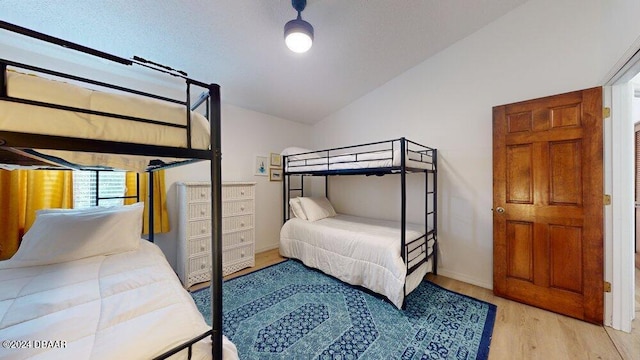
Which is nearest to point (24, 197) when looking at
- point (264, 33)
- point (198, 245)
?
point (198, 245)

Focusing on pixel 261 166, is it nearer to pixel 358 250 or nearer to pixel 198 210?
pixel 198 210

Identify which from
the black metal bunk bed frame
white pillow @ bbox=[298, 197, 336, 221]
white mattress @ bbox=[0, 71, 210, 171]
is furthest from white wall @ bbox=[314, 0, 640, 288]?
white mattress @ bbox=[0, 71, 210, 171]

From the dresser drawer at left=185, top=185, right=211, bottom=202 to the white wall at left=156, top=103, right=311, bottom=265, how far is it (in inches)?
16.8

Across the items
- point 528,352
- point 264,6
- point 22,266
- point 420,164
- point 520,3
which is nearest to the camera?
point 22,266

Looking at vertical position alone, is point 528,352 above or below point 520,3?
below

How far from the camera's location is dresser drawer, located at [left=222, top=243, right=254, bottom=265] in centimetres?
274

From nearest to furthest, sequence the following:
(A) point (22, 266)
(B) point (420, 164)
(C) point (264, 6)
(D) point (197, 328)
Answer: (D) point (197, 328), (A) point (22, 266), (C) point (264, 6), (B) point (420, 164)


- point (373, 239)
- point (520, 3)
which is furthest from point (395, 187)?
point (520, 3)

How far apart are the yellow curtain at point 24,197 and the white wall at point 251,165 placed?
0.84 meters

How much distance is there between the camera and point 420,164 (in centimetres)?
249

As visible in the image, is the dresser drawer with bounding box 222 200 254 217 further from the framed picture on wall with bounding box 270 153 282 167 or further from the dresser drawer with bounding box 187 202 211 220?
the framed picture on wall with bounding box 270 153 282 167

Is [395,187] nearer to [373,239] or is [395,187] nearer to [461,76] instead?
[373,239]

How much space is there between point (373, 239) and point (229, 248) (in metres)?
1.76

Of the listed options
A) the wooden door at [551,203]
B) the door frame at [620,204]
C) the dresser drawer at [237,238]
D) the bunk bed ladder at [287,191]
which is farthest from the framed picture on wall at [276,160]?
the door frame at [620,204]
